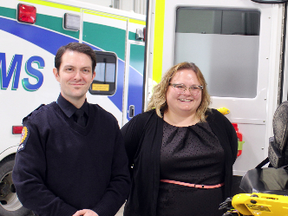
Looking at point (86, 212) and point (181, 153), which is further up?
point (181, 153)

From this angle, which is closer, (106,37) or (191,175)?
(191,175)

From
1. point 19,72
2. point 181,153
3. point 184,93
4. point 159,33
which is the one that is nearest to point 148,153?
point 181,153

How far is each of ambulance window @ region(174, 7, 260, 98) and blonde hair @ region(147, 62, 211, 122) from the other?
451 millimetres

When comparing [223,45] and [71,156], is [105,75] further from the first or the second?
[71,156]

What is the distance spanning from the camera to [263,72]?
2.49m

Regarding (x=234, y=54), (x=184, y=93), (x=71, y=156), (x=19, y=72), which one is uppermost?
(x=234, y=54)

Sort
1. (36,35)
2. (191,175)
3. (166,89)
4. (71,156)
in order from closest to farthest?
(71,156) → (191,175) → (166,89) → (36,35)

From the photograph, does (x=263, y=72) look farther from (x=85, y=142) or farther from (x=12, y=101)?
(x=12, y=101)

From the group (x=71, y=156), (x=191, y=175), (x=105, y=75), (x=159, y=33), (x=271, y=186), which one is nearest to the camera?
(x=71, y=156)

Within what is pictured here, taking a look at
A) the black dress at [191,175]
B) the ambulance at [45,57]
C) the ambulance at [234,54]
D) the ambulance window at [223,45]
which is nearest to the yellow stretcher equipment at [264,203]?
the black dress at [191,175]

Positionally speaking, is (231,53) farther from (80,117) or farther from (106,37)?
(106,37)

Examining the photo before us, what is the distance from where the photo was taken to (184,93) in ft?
6.59

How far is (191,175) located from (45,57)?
2.43 m

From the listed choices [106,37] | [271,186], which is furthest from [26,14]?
[271,186]
